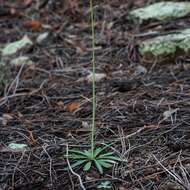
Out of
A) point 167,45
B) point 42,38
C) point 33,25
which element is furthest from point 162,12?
point 33,25

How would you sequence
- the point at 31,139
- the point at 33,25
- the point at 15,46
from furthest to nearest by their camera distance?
the point at 33,25 < the point at 15,46 < the point at 31,139

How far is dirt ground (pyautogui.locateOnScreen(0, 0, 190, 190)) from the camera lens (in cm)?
184

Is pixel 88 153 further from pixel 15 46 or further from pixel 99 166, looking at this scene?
pixel 15 46

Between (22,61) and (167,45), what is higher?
(167,45)

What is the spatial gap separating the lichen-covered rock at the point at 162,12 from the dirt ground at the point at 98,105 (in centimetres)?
6

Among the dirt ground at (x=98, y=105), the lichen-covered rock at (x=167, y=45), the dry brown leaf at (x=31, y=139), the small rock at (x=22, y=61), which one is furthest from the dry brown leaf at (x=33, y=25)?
the dry brown leaf at (x=31, y=139)

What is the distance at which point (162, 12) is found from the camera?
3.53m

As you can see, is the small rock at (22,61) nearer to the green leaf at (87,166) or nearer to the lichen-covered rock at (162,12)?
the lichen-covered rock at (162,12)

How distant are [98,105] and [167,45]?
2.63 feet

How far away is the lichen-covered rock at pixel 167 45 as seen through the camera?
2986 millimetres

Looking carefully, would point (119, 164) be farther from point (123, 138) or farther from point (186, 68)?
point (186, 68)

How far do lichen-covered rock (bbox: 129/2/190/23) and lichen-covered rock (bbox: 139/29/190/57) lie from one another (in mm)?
386

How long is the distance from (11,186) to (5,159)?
210mm

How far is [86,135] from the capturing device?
2.15 m
